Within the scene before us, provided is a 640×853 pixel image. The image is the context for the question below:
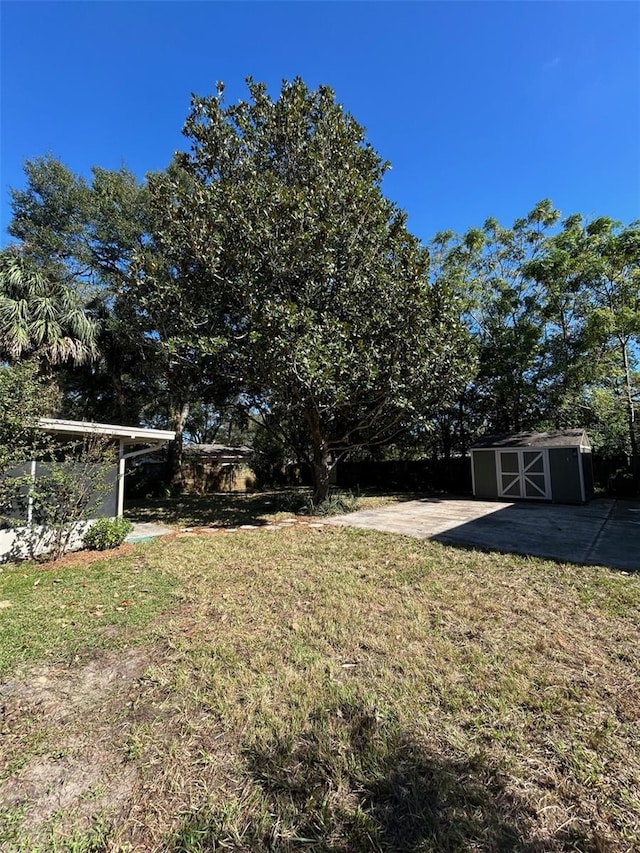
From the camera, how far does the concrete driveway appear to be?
620 centimetres

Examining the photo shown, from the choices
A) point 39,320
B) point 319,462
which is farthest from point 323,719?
point 39,320

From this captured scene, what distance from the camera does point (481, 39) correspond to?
300 inches

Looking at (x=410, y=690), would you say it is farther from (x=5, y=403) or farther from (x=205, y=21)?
(x=205, y=21)

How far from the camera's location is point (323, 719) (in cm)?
235

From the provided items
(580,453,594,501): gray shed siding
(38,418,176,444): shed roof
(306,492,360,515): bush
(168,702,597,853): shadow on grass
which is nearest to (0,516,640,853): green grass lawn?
(168,702,597,853): shadow on grass

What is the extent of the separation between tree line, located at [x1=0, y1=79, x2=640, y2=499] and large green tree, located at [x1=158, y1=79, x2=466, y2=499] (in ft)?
0.14

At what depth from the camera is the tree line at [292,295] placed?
8641 mm

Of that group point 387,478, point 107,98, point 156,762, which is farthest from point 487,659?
point 387,478

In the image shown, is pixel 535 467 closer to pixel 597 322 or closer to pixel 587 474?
pixel 587 474

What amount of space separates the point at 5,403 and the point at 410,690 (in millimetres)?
6151

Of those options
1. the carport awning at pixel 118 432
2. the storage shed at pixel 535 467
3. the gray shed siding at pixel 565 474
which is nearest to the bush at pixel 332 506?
the carport awning at pixel 118 432

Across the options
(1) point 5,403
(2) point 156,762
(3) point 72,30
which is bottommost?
(2) point 156,762

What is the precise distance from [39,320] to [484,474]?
48.7 feet

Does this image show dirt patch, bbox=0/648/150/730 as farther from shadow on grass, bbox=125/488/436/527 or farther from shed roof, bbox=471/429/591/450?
shed roof, bbox=471/429/591/450
